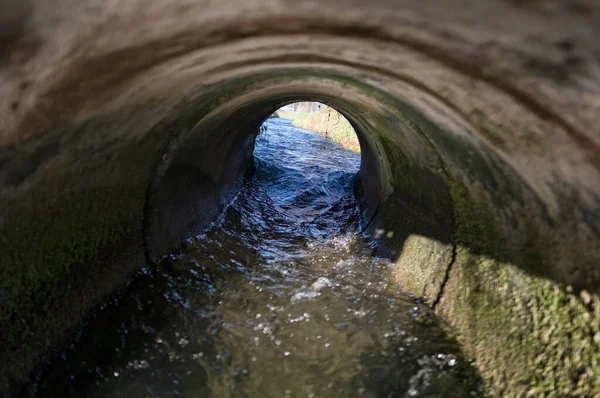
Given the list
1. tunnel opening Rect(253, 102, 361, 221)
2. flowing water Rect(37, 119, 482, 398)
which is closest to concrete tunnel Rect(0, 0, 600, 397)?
flowing water Rect(37, 119, 482, 398)

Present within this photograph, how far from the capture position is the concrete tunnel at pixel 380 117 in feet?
6.61

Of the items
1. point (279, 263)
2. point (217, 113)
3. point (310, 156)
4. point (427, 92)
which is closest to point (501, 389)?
point (427, 92)

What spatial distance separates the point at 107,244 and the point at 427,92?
11.0ft

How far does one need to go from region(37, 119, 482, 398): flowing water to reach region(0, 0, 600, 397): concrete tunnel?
0.97 ft

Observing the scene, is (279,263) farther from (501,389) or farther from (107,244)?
(501,389)

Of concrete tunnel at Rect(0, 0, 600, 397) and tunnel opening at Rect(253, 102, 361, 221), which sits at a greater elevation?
tunnel opening at Rect(253, 102, 361, 221)

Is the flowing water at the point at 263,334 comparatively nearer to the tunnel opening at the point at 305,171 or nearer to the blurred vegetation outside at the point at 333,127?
the tunnel opening at the point at 305,171

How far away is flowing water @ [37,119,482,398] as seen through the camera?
12.0ft

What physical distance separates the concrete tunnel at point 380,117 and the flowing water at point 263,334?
11.7 inches

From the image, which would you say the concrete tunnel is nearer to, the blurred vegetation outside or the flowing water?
the flowing water

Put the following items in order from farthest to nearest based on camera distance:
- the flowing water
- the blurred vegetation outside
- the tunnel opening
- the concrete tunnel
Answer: the blurred vegetation outside < the tunnel opening < the flowing water < the concrete tunnel

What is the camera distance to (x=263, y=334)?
438cm

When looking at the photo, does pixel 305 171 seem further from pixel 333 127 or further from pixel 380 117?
pixel 333 127

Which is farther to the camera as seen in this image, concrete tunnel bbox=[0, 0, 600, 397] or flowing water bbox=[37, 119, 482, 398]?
flowing water bbox=[37, 119, 482, 398]
